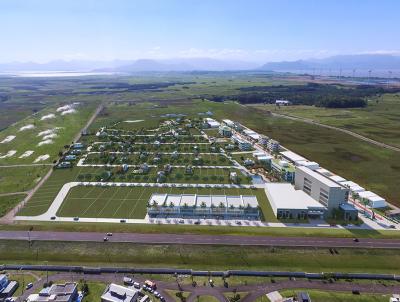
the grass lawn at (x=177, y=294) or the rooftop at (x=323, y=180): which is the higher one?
the rooftop at (x=323, y=180)

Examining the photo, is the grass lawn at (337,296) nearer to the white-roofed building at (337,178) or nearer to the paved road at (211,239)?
the paved road at (211,239)

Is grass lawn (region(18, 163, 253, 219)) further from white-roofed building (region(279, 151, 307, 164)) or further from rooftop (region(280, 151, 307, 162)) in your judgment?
rooftop (region(280, 151, 307, 162))

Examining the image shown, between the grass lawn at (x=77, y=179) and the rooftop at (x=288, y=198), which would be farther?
the grass lawn at (x=77, y=179)

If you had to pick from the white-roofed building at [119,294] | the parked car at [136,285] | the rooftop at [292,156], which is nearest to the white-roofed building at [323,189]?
the rooftop at [292,156]

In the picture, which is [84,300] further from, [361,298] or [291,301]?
[361,298]

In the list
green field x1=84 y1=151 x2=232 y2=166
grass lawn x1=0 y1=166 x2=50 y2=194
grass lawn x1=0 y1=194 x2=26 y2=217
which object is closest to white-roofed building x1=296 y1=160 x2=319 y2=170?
green field x1=84 y1=151 x2=232 y2=166

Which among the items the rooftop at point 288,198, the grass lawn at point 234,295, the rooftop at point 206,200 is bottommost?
the grass lawn at point 234,295
